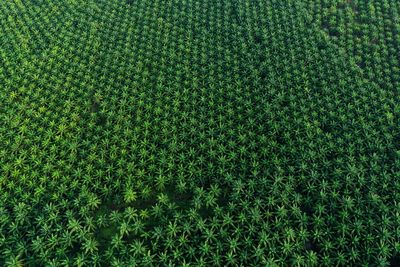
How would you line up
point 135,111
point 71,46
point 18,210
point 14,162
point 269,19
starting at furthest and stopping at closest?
point 269,19 < point 71,46 < point 135,111 < point 14,162 < point 18,210

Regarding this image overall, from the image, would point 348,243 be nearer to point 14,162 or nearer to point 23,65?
point 14,162

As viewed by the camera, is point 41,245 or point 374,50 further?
point 374,50

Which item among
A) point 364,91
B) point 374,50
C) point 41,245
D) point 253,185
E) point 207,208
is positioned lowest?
point 41,245

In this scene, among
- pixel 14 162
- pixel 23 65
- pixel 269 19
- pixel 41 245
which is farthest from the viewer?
pixel 269 19

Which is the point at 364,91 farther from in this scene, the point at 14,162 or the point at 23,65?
the point at 23,65

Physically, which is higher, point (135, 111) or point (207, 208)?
point (135, 111)

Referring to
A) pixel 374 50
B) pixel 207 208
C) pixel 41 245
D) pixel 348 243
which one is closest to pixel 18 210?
pixel 41 245
